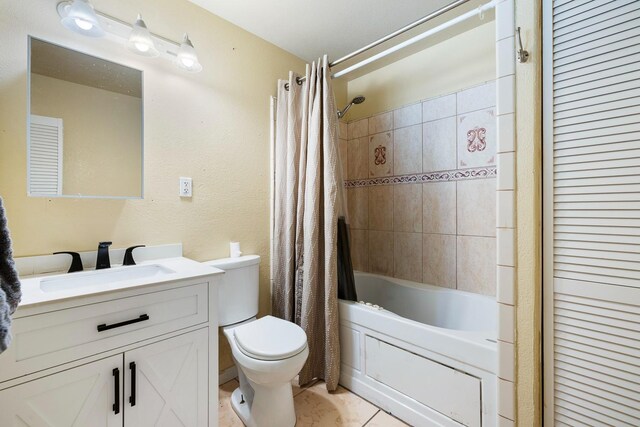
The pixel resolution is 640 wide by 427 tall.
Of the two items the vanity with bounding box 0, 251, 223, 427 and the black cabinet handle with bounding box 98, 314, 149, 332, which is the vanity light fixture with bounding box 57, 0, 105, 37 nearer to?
the vanity with bounding box 0, 251, 223, 427

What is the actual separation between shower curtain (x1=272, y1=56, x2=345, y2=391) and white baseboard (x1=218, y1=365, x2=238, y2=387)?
451 mm

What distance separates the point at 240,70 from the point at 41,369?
1741mm

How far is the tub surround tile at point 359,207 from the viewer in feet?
8.02

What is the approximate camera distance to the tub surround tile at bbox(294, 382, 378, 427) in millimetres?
1422

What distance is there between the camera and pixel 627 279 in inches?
32.6

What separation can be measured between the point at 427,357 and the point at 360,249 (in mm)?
1236

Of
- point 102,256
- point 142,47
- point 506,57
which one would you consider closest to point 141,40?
point 142,47

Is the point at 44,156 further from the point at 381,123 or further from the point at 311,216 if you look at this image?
the point at 381,123

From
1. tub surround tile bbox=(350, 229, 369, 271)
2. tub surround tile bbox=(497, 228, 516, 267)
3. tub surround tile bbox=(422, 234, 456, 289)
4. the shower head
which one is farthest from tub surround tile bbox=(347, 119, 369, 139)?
tub surround tile bbox=(497, 228, 516, 267)

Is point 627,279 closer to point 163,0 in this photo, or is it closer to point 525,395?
point 525,395

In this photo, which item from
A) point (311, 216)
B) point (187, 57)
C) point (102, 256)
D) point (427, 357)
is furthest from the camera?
point (311, 216)

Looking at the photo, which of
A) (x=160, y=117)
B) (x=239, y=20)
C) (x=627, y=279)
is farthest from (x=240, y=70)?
(x=627, y=279)

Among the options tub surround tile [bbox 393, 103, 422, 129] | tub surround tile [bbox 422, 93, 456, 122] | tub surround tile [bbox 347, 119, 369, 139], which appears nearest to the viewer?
tub surround tile [bbox 422, 93, 456, 122]

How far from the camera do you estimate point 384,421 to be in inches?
56.1
